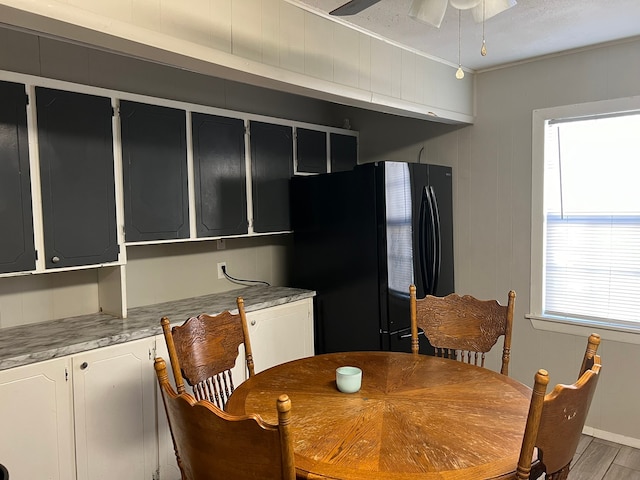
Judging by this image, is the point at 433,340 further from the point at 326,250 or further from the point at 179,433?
the point at 179,433

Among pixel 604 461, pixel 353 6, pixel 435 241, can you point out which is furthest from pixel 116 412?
pixel 604 461

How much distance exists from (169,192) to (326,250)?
3.61ft

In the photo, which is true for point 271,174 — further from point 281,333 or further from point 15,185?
point 15,185

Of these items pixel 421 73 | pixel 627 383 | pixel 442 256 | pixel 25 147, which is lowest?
pixel 627 383

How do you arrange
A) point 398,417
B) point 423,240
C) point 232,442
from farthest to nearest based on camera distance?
1. point 423,240
2. point 398,417
3. point 232,442

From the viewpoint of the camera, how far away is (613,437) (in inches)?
119

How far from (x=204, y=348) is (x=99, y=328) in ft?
2.26

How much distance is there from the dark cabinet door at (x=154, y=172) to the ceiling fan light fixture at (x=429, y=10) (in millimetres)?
1588

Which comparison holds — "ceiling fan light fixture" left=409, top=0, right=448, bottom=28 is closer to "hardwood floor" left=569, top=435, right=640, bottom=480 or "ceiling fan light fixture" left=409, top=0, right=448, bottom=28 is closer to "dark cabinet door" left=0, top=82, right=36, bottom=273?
"dark cabinet door" left=0, top=82, right=36, bottom=273

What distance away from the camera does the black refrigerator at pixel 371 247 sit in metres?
2.97

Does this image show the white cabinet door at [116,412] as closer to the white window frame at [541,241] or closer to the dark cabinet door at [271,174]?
the dark cabinet door at [271,174]

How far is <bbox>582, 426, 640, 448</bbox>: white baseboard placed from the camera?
2955 mm

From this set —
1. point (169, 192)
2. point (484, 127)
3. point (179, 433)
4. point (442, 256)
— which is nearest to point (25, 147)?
point (169, 192)

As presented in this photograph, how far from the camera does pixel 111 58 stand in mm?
2742
